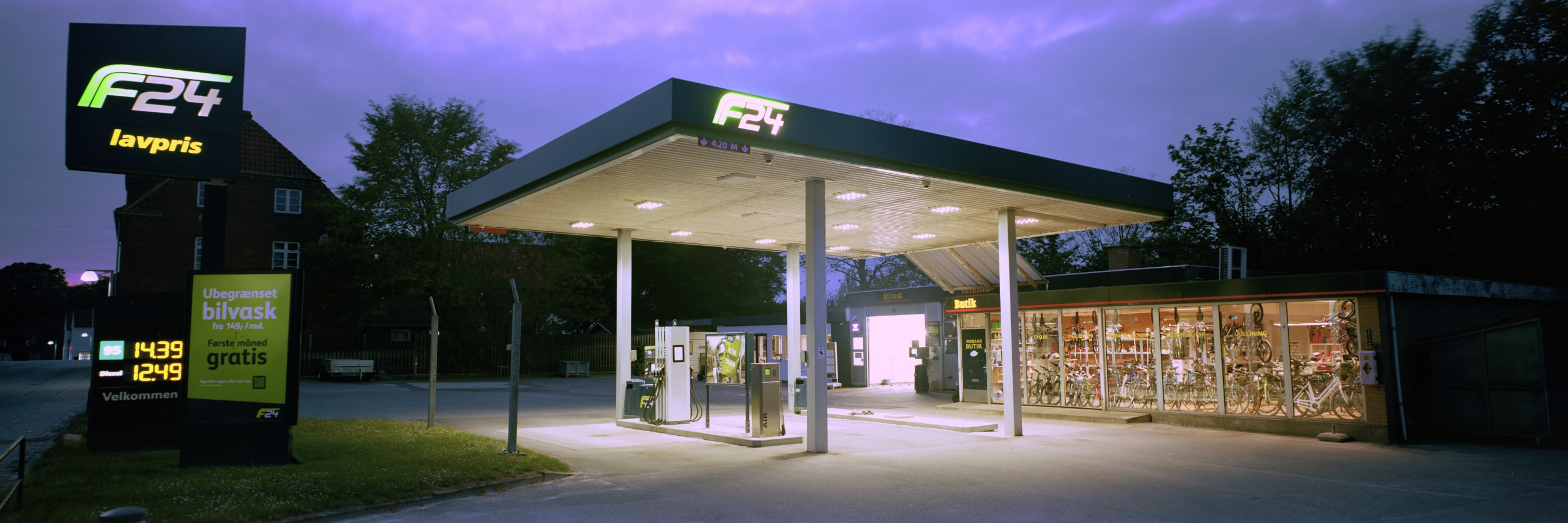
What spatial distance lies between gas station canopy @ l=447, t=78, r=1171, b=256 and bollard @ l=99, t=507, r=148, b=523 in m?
5.88

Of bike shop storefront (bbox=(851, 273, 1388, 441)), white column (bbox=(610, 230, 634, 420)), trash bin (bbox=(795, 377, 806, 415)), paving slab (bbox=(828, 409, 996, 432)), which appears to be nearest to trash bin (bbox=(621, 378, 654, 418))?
white column (bbox=(610, 230, 634, 420))

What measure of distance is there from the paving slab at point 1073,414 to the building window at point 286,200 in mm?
33692

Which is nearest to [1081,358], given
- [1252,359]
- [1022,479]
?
[1252,359]

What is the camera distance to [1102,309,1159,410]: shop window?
625 inches

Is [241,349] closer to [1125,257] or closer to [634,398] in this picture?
[634,398]

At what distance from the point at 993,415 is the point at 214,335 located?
43.1ft

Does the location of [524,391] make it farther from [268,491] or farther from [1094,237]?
[1094,237]

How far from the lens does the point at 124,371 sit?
10.8 metres

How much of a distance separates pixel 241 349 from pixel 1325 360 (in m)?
15.0

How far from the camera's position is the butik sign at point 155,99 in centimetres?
904

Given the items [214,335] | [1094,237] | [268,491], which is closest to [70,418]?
[214,335]

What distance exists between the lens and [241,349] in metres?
9.34

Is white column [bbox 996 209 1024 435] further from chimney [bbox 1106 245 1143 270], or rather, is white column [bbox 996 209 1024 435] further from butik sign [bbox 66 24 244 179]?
butik sign [bbox 66 24 244 179]

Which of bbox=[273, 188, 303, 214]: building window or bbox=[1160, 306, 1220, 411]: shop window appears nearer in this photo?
bbox=[1160, 306, 1220, 411]: shop window
